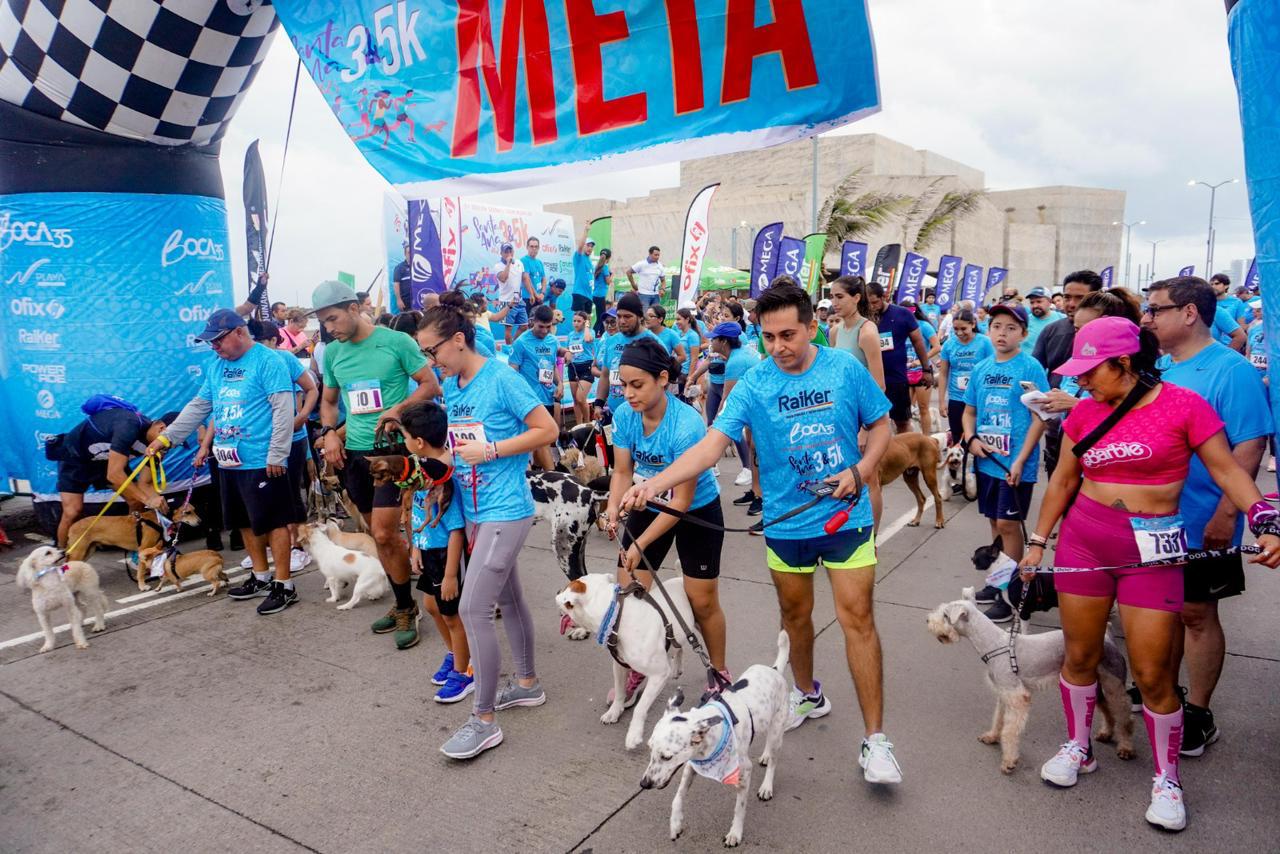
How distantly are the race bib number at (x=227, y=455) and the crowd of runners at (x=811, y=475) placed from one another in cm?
2

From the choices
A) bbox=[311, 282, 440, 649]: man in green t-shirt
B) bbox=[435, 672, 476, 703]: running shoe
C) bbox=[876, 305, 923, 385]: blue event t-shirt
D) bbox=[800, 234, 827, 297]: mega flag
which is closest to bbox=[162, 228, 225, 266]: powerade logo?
bbox=[311, 282, 440, 649]: man in green t-shirt

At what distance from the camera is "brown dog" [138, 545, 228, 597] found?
19.8 ft

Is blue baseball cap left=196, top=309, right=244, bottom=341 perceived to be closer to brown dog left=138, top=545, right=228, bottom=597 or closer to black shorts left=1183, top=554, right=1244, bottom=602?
brown dog left=138, top=545, right=228, bottom=597

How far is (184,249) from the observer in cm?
686

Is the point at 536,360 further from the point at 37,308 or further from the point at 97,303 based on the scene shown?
the point at 37,308

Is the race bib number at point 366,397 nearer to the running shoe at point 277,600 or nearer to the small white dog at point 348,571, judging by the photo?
the small white dog at point 348,571

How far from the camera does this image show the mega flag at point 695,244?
14148mm

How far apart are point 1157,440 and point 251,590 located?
19.4ft

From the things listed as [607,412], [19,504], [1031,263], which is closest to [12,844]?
[607,412]

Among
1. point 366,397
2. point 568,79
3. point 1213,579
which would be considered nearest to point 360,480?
point 366,397

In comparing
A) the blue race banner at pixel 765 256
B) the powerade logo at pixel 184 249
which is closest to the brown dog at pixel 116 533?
the powerade logo at pixel 184 249

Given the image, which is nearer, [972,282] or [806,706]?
[806,706]

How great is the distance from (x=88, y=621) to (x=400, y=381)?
9.65 ft

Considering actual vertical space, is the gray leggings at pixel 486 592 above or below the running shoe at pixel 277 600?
above
